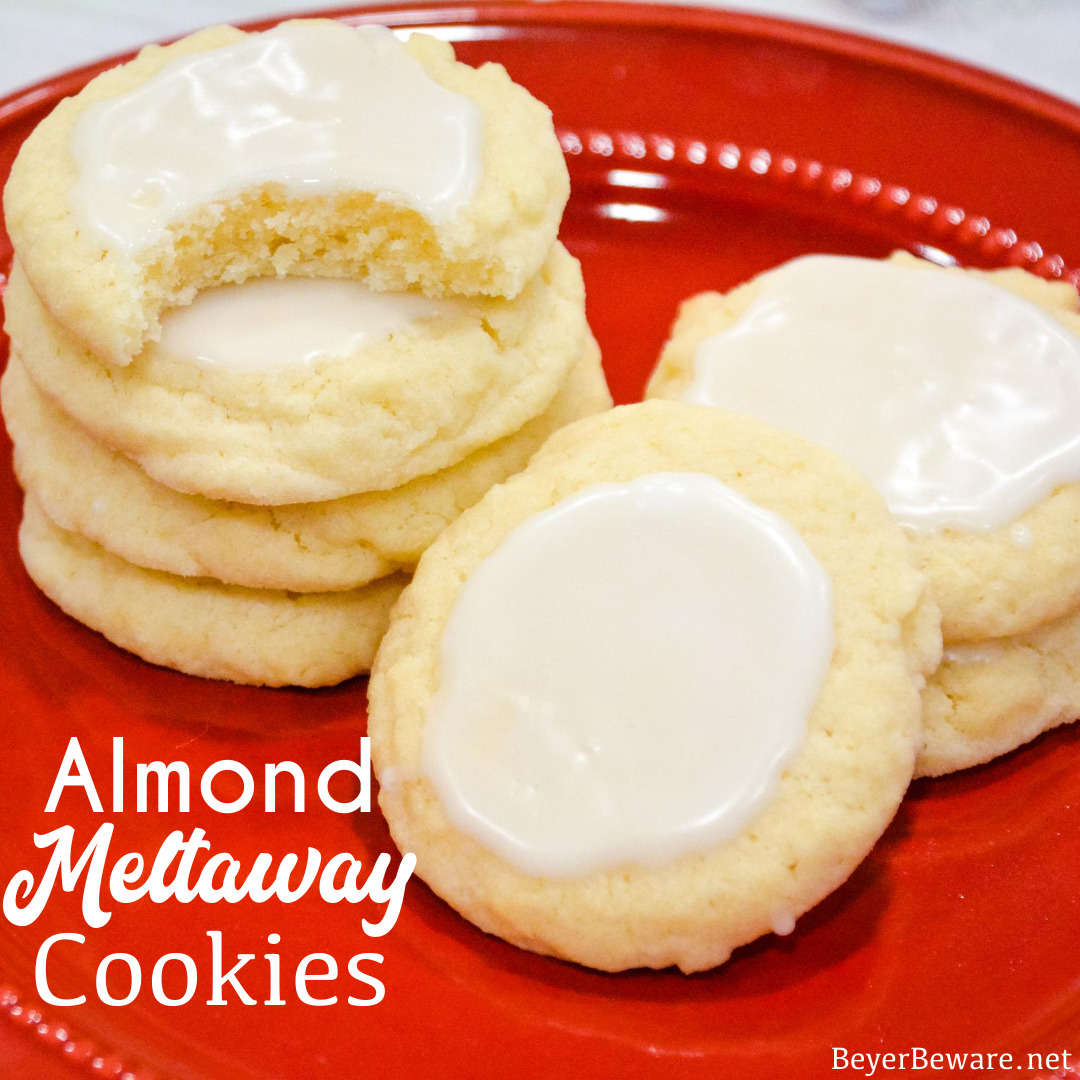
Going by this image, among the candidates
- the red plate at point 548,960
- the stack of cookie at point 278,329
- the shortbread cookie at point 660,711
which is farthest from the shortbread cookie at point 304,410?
the red plate at point 548,960

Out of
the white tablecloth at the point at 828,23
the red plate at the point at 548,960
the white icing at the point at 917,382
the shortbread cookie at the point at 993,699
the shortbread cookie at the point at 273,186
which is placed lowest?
the red plate at the point at 548,960

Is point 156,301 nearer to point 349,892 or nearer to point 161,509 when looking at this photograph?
point 161,509

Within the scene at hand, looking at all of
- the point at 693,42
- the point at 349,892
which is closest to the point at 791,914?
the point at 349,892

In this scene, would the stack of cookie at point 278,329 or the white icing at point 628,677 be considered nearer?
the white icing at point 628,677

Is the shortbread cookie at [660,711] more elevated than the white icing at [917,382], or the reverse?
the white icing at [917,382]

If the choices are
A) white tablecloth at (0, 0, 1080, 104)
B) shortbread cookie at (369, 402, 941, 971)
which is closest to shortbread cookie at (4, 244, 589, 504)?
shortbread cookie at (369, 402, 941, 971)

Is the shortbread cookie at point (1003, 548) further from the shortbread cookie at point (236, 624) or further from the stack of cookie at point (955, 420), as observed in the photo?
the shortbread cookie at point (236, 624)

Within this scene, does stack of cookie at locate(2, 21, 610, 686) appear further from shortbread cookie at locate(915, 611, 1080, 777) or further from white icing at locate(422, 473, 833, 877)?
shortbread cookie at locate(915, 611, 1080, 777)

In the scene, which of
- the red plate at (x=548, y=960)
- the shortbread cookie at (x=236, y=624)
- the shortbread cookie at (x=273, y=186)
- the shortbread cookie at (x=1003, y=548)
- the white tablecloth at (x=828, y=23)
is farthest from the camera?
the white tablecloth at (x=828, y=23)
